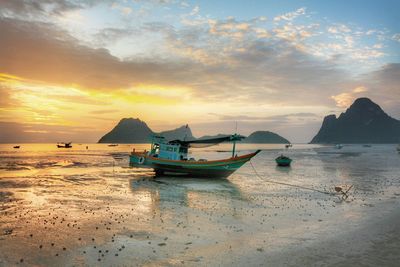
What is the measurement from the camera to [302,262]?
10.1 m

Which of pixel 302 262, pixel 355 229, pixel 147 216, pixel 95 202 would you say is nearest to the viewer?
pixel 302 262

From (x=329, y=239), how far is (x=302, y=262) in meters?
3.26

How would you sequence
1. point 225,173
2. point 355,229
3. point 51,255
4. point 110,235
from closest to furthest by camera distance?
point 51,255, point 110,235, point 355,229, point 225,173

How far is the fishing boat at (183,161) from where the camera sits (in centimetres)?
3591

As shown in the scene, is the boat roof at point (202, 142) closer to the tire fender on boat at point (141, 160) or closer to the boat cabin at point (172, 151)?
the boat cabin at point (172, 151)

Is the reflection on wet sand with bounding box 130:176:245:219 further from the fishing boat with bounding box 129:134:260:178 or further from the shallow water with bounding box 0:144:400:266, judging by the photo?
the fishing boat with bounding box 129:134:260:178

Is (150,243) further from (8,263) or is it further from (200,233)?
(8,263)

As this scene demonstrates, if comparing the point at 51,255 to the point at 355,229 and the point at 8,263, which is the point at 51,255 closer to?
the point at 8,263

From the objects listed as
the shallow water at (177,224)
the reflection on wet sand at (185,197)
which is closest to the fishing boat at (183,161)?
the reflection on wet sand at (185,197)

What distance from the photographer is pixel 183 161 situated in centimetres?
3691

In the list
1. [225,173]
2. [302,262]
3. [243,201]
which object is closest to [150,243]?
[302,262]

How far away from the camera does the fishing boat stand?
3591 cm

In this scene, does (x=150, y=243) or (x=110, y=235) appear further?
(x=110, y=235)

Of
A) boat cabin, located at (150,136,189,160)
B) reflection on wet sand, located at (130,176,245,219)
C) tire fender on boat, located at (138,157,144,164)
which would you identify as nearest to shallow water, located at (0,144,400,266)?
reflection on wet sand, located at (130,176,245,219)
